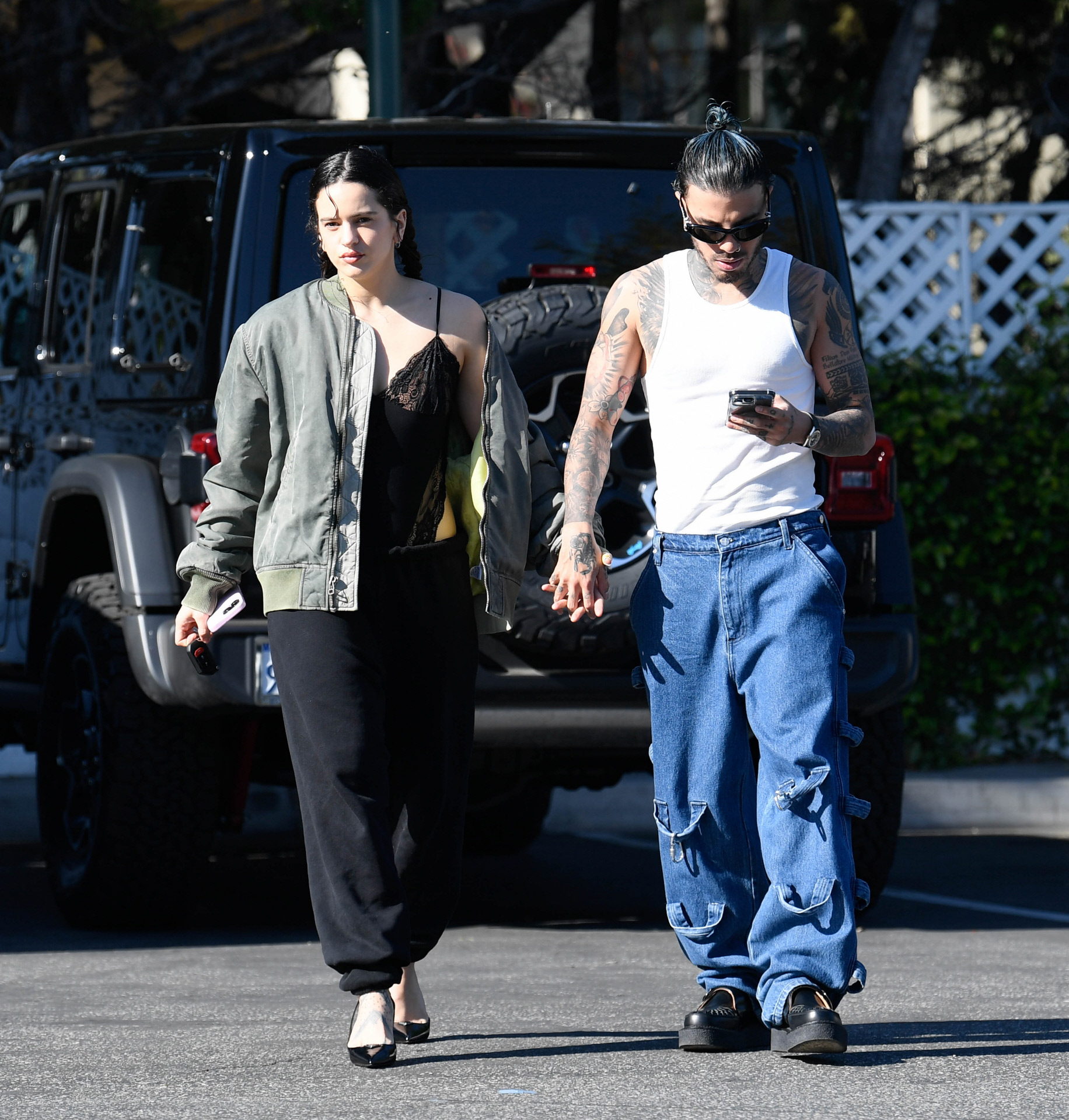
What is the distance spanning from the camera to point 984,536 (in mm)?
8664

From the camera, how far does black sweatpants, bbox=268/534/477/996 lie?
3.84 m

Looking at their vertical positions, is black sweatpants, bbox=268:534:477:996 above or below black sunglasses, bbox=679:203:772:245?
below

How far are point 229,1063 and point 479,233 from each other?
89.8 inches

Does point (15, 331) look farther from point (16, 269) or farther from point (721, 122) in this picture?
point (721, 122)

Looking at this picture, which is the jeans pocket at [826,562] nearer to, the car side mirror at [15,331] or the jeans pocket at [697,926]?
the jeans pocket at [697,926]

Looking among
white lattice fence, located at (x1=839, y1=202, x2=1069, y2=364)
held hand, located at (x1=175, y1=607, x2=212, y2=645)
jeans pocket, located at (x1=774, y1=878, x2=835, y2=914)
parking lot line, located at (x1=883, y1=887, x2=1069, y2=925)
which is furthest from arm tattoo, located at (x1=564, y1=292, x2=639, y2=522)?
white lattice fence, located at (x1=839, y1=202, x2=1069, y2=364)

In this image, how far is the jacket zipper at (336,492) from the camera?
388cm

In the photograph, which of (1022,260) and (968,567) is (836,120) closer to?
(1022,260)

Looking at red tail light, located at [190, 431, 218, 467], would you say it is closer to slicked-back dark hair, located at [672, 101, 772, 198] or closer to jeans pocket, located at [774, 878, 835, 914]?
slicked-back dark hair, located at [672, 101, 772, 198]

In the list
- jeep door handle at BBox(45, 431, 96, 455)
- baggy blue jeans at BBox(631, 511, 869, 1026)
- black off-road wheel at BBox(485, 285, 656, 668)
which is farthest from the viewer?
jeep door handle at BBox(45, 431, 96, 455)

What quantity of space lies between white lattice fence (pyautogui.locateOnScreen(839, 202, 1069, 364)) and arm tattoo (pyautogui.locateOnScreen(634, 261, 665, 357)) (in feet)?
16.8

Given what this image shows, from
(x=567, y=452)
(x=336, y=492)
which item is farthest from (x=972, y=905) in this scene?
(x=336, y=492)

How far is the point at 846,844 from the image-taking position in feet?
13.1

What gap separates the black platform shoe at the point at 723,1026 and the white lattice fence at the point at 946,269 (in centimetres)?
543
